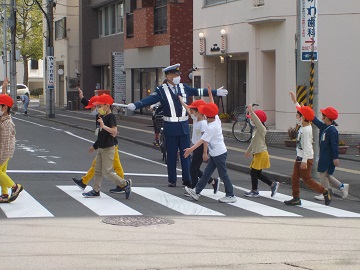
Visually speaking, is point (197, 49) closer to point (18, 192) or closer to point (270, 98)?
point (270, 98)

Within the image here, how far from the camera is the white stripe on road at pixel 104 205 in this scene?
11820mm

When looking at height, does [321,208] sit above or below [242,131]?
below

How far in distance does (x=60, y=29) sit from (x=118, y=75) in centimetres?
1330

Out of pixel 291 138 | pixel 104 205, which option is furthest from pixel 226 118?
pixel 104 205

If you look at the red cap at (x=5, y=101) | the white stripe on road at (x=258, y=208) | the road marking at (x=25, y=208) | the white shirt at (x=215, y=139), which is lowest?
the white stripe on road at (x=258, y=208)

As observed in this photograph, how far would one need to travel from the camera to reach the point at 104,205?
41.1ft

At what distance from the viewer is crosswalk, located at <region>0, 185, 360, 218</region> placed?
11.9 m

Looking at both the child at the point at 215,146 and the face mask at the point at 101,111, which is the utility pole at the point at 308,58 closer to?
the child at the point at 215,146

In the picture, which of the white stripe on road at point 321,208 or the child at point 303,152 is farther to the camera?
the child at point 303,152

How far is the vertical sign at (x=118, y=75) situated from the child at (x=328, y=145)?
100ft

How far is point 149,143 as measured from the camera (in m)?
25.9

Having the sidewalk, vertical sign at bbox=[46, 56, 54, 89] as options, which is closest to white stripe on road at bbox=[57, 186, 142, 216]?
the sidewalk

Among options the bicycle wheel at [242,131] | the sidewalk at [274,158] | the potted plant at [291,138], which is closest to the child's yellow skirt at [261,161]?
the sidewalk at [274,158]

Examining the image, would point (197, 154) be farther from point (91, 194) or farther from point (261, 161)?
point (91, 194)
